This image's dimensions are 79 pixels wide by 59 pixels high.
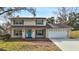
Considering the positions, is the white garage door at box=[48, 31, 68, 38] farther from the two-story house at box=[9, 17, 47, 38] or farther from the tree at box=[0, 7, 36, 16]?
the tree at box=[0, 7, 36, 16]

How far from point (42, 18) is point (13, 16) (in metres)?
0.49

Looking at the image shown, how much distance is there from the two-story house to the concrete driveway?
0.25 meters

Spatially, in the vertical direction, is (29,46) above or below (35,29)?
below

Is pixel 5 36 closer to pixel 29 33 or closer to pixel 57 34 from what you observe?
pixel 29 33

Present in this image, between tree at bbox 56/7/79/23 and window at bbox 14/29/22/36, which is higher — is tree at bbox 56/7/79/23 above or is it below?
above

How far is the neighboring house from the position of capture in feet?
14.3

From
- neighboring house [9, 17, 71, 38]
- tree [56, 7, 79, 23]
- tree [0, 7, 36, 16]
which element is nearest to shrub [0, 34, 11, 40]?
neighboring house [9, 17, 71, 38]

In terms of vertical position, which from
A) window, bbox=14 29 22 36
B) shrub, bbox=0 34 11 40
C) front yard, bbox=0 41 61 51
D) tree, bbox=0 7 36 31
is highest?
tree, bbox=0 7 36 31

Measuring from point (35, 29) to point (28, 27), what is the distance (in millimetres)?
129

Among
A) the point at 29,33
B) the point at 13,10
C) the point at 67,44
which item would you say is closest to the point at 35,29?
the point at 29,33

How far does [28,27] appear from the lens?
4.36 meters
